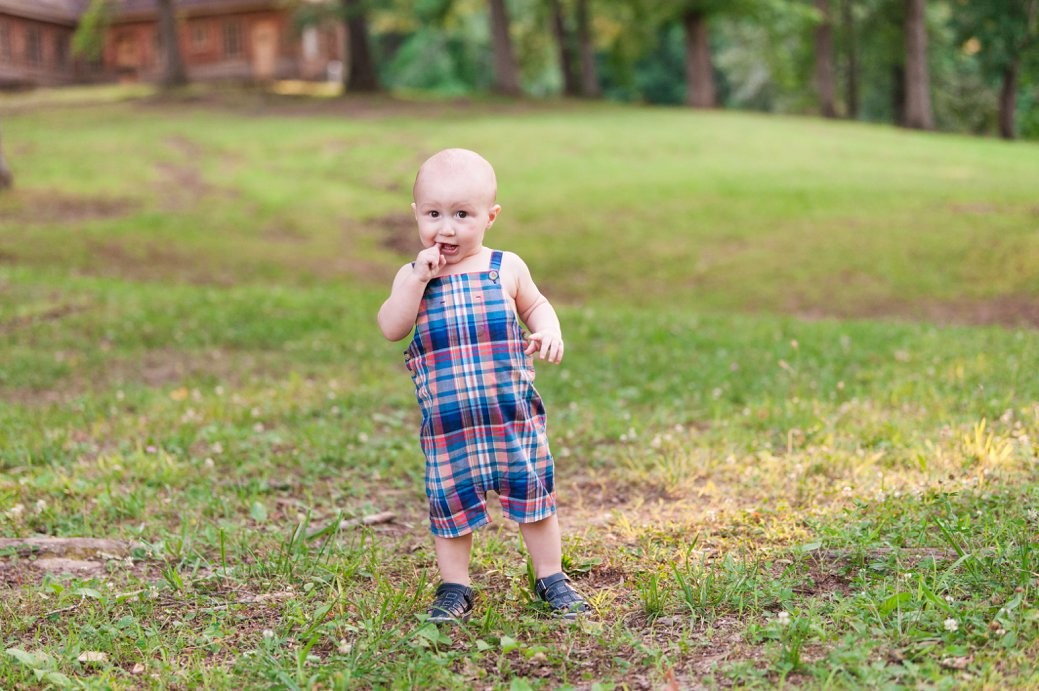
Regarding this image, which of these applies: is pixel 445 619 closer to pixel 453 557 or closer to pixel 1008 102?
pixel 453 557

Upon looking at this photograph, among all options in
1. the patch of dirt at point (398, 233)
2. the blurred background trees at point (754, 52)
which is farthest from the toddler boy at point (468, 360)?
the blurred background trees at point (754, 52)

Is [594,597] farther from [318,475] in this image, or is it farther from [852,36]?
[852,36]

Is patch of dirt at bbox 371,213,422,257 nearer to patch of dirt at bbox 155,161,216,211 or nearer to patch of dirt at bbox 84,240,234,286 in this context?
patch of dirt at bbox 84,240,234,286

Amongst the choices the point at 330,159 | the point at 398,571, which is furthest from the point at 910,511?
the point at 330,159

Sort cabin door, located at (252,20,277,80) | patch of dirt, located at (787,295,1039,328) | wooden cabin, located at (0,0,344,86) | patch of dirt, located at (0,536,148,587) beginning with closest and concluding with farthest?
patch of dirt, located at (0,536,148,587), patch of dirt, located at (787,295,1039,328), wooden cabin, located at (0,0,344,86), cabin door, located at (252,20,277,80)

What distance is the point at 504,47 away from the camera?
3444 centimetres

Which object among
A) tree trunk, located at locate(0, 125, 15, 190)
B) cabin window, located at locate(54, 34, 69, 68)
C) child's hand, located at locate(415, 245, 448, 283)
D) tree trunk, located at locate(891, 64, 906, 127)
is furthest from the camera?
tree trunk, located at locate(891, 64, 906, 127)

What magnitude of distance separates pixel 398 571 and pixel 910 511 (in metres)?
2.18

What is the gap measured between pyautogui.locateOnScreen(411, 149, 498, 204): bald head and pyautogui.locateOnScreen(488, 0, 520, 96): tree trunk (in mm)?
32048

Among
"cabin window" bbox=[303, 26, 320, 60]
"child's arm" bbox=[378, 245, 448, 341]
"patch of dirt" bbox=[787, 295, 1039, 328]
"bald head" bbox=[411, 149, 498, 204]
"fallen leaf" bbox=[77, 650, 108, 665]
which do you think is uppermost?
"cabin window" bbox=[303, 26, 320, 60]

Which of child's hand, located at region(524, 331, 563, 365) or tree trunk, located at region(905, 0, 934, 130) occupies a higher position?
tree trunk, located at region(905, 0, 934, 130)

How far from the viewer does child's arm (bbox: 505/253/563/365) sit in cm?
347

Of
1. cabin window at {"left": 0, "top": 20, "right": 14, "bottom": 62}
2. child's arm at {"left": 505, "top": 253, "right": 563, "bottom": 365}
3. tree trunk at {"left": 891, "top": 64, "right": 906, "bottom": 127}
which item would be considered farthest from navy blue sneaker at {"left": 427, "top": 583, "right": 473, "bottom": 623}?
tree trunk at {"left": 891, "top": 64, "right": 906, "bottom": 127}

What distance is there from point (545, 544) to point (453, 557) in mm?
350
